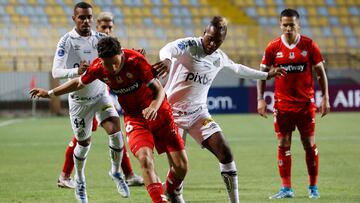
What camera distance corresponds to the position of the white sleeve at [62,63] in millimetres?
9312

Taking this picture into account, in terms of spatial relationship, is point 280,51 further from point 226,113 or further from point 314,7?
point 314,7

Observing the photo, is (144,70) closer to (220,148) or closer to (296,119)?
(220,148)

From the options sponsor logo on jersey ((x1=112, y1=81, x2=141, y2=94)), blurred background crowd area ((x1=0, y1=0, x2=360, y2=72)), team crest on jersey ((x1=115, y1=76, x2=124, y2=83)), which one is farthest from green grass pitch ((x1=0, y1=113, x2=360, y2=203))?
blurred background crowd area ((x1=0, y1=0, x2=360, y2=72))

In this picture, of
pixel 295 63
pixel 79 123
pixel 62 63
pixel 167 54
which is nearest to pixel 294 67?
pixel 295 63

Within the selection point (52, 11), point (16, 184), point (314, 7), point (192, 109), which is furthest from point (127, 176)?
point (314, 7)

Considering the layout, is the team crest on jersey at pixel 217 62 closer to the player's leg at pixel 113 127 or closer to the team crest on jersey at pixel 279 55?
the team crest on jersey at pixel 279 55

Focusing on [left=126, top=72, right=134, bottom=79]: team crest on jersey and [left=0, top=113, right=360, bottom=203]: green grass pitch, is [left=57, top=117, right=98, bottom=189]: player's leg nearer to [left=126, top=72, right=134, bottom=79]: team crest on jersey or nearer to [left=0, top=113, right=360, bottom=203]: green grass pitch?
[left=0, top=113, right=360, bottom=203]: green grass pitch

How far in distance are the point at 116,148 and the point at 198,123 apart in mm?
1787

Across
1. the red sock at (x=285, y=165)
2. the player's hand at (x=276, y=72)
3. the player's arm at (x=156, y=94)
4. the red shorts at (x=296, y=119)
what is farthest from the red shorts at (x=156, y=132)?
the red shorts at (x=296, y=119)

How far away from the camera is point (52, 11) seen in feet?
111

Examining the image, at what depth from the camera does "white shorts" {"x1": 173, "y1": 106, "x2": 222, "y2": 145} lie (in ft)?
28.5

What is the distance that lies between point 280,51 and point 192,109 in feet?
5.85

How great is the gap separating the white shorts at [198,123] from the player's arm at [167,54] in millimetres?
642

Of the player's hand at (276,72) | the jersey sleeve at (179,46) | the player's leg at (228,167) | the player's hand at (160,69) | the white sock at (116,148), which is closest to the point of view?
the player's hand at (160,69)
